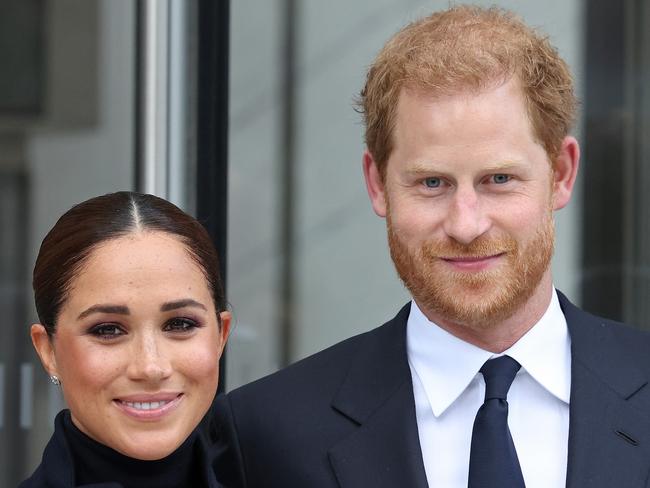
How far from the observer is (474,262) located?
2355 millimetres

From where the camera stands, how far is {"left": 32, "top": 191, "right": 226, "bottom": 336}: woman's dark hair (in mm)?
2215

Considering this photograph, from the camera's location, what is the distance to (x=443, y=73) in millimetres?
2385

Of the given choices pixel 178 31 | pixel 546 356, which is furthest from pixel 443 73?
pixel 178 31

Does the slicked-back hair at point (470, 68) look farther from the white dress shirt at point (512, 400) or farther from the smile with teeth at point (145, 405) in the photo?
the smile with teeth at point (145, 405)

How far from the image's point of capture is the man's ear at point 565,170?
97.6 inches

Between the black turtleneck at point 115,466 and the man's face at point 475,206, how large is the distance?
55 cm

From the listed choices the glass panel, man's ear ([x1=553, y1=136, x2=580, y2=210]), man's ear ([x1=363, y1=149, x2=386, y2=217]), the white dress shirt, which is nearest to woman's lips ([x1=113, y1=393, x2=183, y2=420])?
the white dress shirt

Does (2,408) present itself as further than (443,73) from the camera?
Yes

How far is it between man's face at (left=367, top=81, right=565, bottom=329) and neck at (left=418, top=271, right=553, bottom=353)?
36 mm

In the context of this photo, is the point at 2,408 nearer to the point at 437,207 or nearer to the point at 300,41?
the point at 300,41

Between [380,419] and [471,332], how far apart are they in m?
0.23

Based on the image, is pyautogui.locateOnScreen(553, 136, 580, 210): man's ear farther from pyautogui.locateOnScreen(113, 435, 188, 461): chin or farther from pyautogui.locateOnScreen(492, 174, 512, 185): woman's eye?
pyautogui.locateOnScreen(113, 435, 188, 461): chin

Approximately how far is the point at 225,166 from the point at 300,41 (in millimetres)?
794

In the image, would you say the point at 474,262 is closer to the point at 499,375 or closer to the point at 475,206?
the point at 475,206
